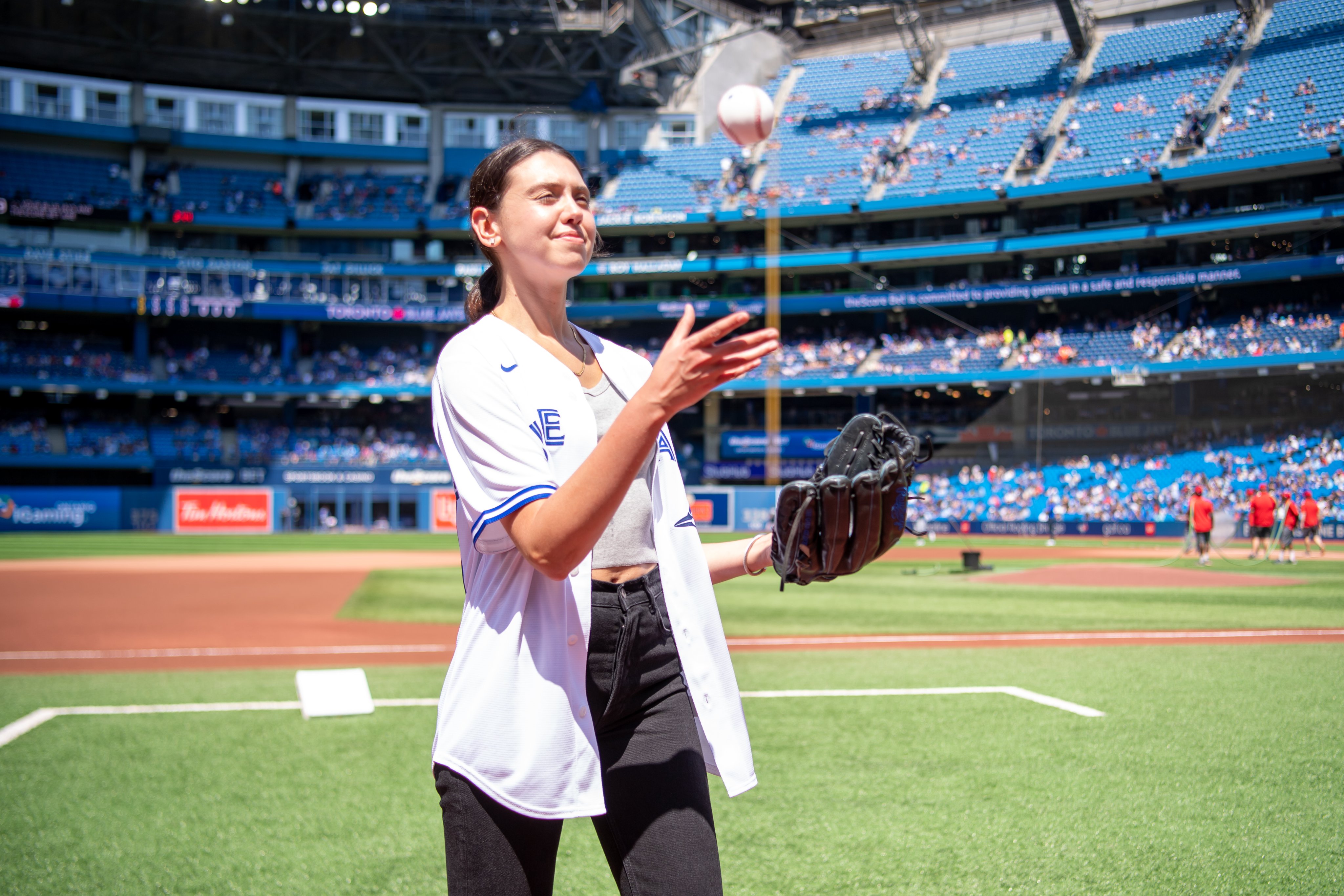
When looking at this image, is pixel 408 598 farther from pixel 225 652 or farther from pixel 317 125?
pixel 317 125

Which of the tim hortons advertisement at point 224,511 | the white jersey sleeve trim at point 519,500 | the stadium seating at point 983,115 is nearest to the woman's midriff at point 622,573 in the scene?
the white jersey sleeve trim at point 519,500

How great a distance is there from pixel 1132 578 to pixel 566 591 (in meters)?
18.8

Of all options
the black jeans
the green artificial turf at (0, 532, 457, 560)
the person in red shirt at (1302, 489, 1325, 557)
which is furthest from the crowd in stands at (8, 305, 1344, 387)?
the black jeans

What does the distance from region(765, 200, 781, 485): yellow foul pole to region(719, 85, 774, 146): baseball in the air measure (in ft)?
65.8

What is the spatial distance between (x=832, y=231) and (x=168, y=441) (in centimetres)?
3202

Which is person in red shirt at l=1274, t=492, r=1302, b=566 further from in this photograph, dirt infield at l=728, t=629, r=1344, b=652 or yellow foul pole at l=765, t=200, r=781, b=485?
yellow foul pole at l=765, t=200, r=781, b=485

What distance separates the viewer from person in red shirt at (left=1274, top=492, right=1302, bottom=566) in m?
21.0

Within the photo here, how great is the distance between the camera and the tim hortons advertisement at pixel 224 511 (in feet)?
133

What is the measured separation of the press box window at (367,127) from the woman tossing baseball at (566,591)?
178 feet

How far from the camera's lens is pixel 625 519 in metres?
2.36

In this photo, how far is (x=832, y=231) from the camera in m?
46.7

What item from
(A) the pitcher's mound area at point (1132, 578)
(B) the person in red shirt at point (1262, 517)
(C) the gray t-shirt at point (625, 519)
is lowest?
(A) the pitcher's mound area at point (1132, 578)

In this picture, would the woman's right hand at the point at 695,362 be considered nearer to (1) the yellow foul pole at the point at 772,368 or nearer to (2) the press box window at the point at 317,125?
(1) the yellow foul pole at the point at 772,368

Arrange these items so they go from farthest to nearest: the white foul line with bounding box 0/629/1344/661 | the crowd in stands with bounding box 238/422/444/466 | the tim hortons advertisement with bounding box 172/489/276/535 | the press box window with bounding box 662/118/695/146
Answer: the press box window with bounding box 662/118/695/146 → the crowd in stands with bounding box 238/422/444/466 → the tim hortons advertisement with bounding box 172/489/276/535 → the white foul line with bounding box 0/629/1344/661
